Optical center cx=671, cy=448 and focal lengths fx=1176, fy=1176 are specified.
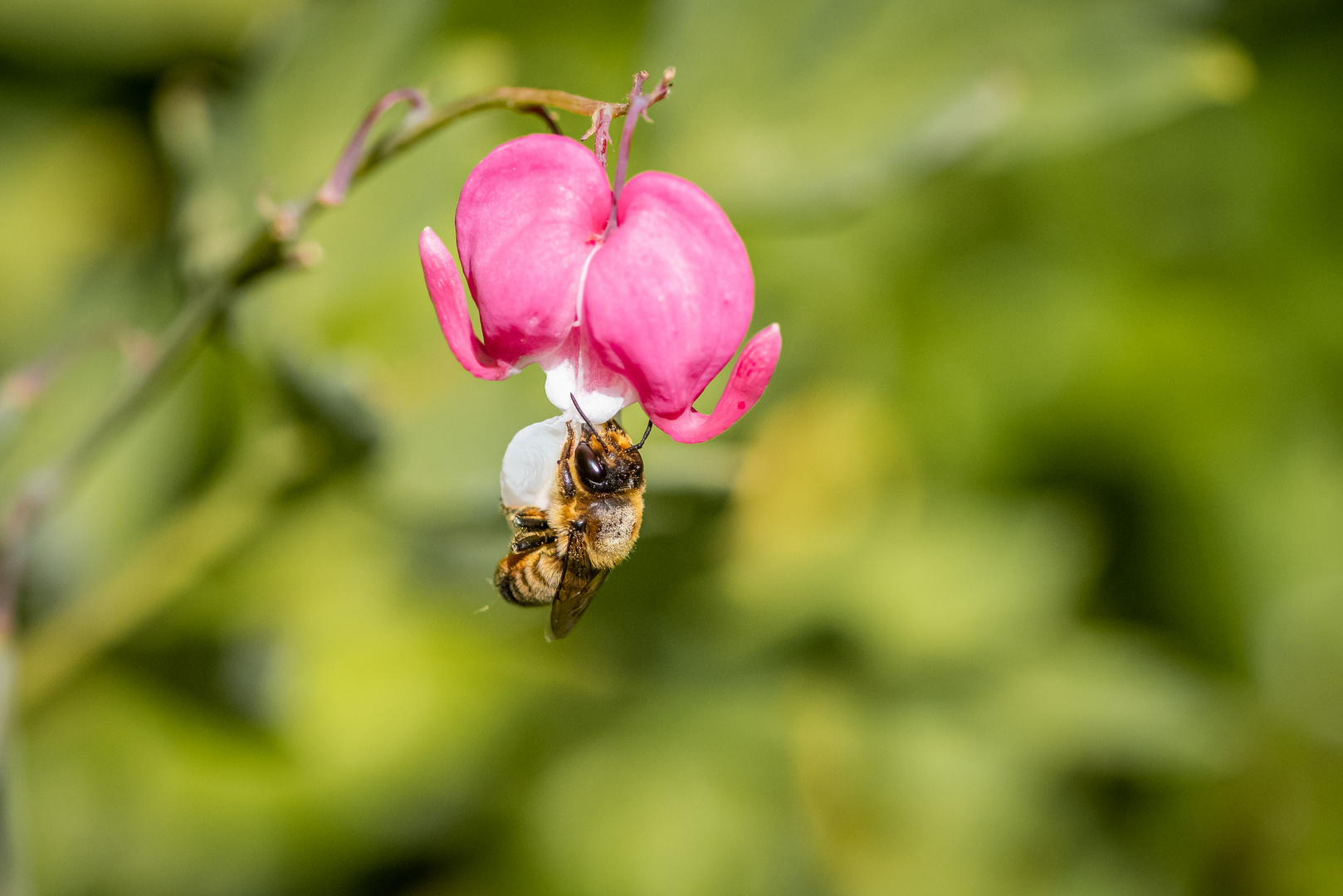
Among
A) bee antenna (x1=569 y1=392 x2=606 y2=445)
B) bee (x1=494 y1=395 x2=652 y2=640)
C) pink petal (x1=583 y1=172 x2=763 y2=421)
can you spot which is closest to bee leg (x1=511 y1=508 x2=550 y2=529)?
bee (x1=494 y1=395 x2=652 y2=640)

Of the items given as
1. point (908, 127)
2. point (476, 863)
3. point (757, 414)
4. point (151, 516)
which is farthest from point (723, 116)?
point (476, 863)

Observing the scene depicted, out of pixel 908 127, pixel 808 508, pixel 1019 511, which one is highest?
pixel 908 127

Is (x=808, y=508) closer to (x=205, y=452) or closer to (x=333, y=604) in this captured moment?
(x=333, y=604)

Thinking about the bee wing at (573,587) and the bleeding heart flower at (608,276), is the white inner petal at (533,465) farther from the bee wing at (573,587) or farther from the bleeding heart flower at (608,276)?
the bleeding heart flower at (608,276)

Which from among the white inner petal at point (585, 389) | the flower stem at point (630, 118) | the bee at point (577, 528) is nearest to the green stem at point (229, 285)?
the flower stem at point (630, 118)

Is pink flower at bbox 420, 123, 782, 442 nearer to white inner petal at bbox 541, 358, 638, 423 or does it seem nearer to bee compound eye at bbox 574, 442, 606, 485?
white inner petal at bbox 541, 358, 638, 423

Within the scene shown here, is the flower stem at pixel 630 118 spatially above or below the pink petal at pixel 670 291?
above
